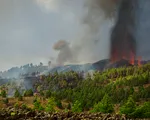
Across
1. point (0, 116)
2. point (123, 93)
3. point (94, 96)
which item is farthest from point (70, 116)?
point (123, 93)

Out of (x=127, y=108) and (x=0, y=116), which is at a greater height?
(x=0, y=116)

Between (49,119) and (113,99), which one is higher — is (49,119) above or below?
above

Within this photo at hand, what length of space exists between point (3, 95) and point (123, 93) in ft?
266

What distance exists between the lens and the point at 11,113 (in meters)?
23.3

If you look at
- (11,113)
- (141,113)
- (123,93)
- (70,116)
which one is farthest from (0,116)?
(123,93)

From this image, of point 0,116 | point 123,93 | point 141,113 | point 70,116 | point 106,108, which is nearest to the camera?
point 0,116

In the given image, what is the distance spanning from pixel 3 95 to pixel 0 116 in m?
169

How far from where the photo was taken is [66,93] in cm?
19488

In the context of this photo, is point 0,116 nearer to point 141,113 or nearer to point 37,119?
point 37,119

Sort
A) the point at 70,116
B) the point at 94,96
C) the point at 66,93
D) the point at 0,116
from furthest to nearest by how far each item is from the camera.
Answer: the point at 66,93 → the point at 94,96 → the point at 70,116 → the point at 0,116

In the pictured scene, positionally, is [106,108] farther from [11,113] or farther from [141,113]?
[11,113]

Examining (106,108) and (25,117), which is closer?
(25,117)

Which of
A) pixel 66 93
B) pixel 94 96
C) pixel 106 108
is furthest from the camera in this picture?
pixel 66 93

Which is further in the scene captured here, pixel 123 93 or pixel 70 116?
pixel 123 93
